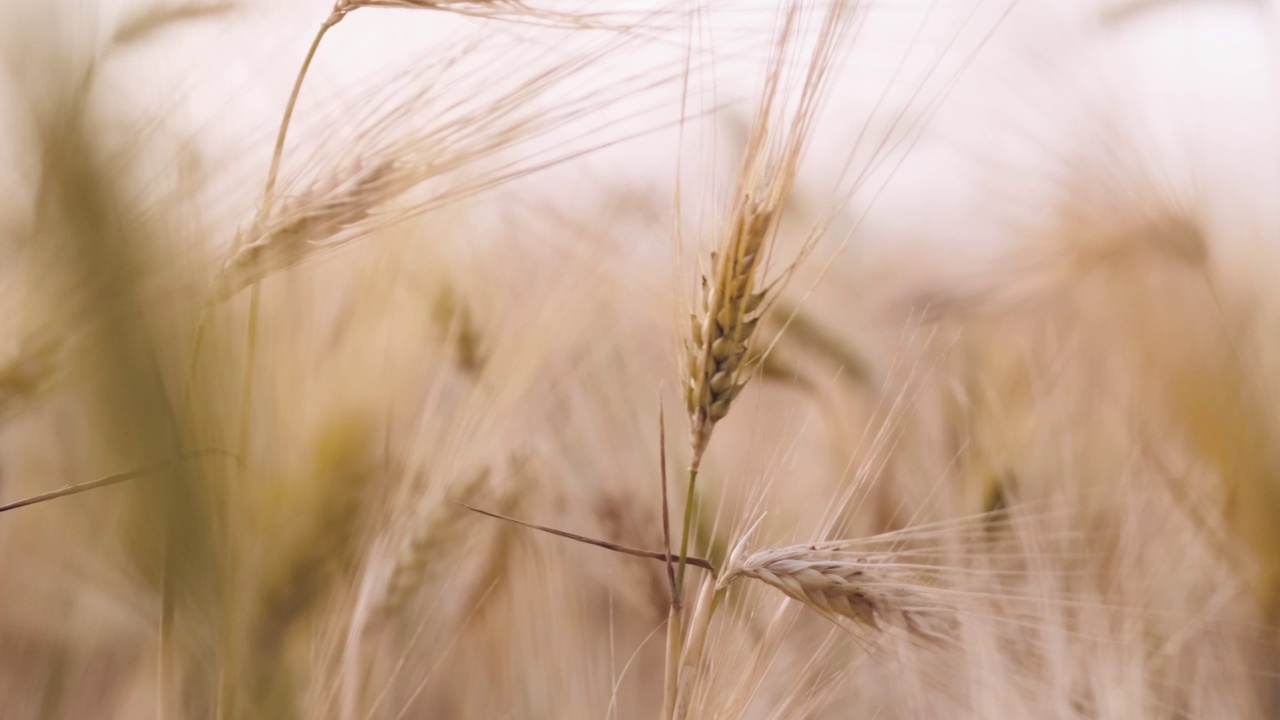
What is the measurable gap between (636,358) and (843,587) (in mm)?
238

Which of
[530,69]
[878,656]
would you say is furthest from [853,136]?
[878,656]

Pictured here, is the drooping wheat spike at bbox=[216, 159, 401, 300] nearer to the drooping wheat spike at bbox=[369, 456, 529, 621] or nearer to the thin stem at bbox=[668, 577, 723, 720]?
the drooping wheat spike at bbox=[369, 456, 529, 621]

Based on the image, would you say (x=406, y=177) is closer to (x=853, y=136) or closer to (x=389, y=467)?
(x=389, y=467)

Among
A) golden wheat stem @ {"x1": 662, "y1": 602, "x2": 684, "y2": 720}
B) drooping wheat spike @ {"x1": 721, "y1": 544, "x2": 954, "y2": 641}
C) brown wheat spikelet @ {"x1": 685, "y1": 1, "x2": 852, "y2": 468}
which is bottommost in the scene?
golden wheat stem @ {"x1": 662, "y1": 602, "x2": 684, "y2": 720}

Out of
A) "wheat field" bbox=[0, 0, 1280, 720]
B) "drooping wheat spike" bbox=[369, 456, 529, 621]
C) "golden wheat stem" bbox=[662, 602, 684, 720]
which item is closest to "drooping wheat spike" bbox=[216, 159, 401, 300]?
"wheat field" bbox=[0, 0, 1280, 720]

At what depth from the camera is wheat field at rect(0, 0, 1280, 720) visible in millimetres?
388

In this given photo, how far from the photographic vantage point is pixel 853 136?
0.56 m

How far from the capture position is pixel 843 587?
1.20ft

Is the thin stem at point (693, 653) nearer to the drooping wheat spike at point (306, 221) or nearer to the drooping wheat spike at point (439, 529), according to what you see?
the drooping wheat spike at point (439, 529)

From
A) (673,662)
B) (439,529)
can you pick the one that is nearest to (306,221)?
(439,529)

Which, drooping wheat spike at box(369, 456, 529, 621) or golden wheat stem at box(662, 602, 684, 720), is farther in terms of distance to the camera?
drooping wheat spike at box(369, 456, 529, 621)

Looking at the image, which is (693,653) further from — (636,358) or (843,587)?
(636,358)

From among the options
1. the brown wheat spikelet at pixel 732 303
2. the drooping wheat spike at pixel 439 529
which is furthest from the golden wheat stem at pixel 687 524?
the drooping wheat spike at pixel 439 529

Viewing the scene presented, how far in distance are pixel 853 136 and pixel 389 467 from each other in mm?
402
